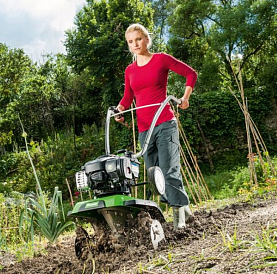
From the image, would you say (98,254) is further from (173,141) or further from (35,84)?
(35,84)

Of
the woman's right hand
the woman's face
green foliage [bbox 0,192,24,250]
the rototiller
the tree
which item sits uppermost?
the tree

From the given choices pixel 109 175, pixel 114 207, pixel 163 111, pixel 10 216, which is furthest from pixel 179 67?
pixel 10 216

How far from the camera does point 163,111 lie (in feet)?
10.3

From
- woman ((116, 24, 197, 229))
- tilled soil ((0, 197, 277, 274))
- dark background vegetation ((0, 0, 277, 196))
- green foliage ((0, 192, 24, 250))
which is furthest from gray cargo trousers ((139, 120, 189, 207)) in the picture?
dark background vegetation ((0, 0, 277, 196))

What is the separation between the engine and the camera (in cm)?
238

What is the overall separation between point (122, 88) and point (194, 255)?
12782mm

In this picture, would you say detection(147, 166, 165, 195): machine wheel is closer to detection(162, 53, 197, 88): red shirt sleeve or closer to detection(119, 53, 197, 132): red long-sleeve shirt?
detection(119, 53, 197, 132): red long-sleeve shirt

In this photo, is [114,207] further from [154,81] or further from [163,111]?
[154,81]

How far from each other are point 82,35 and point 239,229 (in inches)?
517

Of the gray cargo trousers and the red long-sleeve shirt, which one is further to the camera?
the red long-sleeve shirt

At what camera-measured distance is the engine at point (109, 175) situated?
2.38 meters

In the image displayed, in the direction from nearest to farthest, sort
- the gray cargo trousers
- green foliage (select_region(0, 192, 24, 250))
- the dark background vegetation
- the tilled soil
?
the tilled soil, the gray cargo trousers, green foliage (select_region(0, 192, 24, 250)), the dark background vegetation

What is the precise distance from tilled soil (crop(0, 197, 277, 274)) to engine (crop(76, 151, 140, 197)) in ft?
1.26

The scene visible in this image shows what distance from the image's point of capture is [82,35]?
48.1 feet
